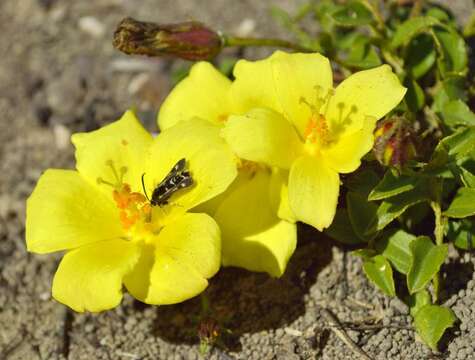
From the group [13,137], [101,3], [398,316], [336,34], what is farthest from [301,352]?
[101,3]

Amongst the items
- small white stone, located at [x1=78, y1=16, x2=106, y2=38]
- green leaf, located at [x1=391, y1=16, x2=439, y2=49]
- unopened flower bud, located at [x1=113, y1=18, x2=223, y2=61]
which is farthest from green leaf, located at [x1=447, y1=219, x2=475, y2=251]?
small white stone, located at [x1=78, y1=16, x2=106, y2=38]

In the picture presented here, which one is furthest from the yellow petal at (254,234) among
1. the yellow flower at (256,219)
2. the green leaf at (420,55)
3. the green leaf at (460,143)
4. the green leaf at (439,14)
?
the green leaf at (439,14)

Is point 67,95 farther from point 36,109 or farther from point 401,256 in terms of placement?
point 401,256

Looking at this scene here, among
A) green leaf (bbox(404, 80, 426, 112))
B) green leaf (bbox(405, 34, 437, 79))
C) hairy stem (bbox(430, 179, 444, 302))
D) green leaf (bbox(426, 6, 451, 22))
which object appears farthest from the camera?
green leaf (bbox(426, 6, 451, 22))

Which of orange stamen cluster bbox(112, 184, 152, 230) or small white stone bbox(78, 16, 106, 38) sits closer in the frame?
orange stamen cluster bbox(112, 184, 152, 230)

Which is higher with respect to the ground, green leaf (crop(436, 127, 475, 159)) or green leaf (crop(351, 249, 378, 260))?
green leaf (crop(436, 127, 475, 159))

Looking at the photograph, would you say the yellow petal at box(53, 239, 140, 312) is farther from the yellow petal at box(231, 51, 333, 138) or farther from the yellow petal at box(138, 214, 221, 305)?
the yellow petal at box(231, 51, 333, 138)

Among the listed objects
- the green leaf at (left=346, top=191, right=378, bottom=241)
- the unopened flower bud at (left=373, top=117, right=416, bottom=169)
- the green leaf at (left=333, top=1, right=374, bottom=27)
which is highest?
the unopened flower bud at (left=373, top=117, right=416, bottom=169)
